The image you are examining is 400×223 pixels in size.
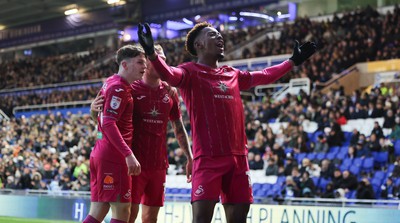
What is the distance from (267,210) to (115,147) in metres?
7.31

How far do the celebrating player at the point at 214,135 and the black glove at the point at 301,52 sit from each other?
870mm

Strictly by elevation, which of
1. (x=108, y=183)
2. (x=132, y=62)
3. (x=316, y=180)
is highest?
(x=132, y=62)

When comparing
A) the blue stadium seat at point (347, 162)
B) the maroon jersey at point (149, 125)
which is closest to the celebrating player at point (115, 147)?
the maroon jersey at point (149, 125)

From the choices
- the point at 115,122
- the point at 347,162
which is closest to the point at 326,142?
the point at 347,162

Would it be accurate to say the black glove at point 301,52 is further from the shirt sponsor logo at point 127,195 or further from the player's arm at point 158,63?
the shirt sponsor logo at point 127,195

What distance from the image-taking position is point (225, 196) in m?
5.95

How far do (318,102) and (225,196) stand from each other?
1427 centimetres

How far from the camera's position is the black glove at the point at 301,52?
263 inches

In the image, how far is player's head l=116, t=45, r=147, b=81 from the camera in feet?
22.7

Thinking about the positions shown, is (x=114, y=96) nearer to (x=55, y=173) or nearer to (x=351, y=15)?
(x=55, y=173)

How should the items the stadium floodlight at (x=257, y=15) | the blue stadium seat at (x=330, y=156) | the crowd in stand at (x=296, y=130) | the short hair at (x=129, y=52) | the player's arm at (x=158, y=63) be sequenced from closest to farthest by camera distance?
the player's arm at (x=158, y=63)
the short hair at (x=129, y=52)
the crowd in stand at (x=296, y=130)
the blue stadium seat at (x=330, y=156)
the stadium floodlight at (x=257, y=15)

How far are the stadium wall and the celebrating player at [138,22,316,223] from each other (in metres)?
6.49

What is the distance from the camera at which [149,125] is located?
23.5 ft

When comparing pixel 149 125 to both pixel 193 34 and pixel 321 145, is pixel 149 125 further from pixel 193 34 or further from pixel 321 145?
pixel 321 145
